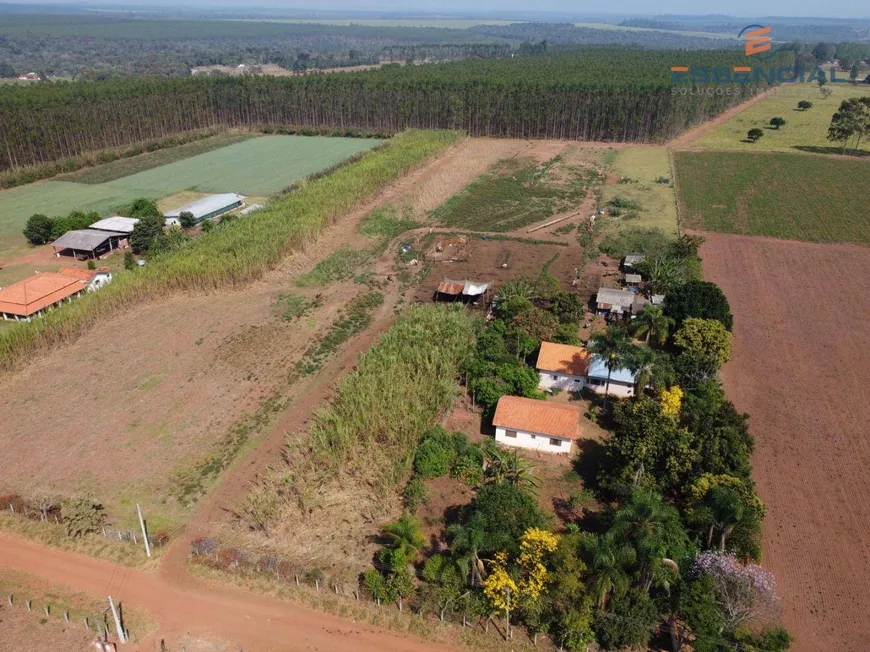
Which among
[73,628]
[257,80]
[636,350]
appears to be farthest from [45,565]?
[257,80]

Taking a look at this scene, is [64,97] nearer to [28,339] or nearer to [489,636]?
[28,339]

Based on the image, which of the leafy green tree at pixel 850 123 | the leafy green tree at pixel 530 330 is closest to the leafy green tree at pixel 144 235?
the leafy green tree at pixel 530 330

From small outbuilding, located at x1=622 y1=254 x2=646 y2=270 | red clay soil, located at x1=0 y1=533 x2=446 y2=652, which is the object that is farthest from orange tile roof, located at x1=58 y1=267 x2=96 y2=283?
small outbuilding, located at x1=622 y1=254 x2=646 y2=270

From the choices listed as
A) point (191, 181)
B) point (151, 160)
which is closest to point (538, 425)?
point (191, 181)

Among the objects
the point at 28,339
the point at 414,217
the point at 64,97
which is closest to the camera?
the point at 28,339

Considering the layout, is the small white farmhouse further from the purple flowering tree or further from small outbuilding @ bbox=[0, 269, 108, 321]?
small outbuilding @ bbox=[0, 269, 108, 321]

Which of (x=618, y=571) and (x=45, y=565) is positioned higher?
(x=618, y=571)
